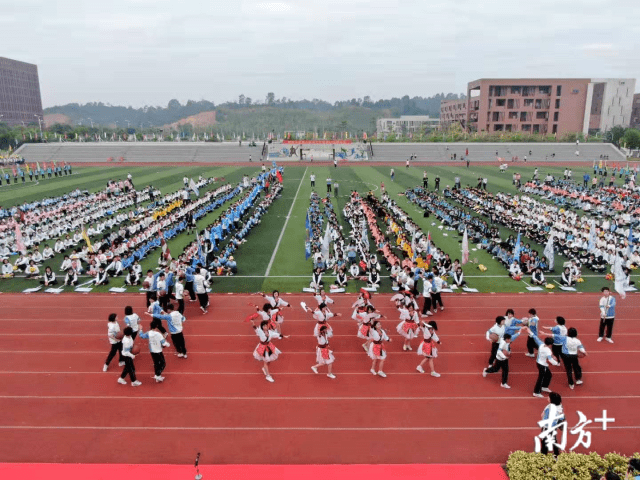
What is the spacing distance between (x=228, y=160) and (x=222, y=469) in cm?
5805

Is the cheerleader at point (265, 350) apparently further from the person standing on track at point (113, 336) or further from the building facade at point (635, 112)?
the building facade at point (635, 112)

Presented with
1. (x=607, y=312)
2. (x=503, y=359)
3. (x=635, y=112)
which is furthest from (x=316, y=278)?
(x=635, y=112)

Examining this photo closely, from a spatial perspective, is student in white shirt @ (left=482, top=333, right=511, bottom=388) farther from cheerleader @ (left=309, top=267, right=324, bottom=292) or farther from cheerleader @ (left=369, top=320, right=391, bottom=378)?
cheerleader @ (left=309, top=267, right=324, bottom=292)

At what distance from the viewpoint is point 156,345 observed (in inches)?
360

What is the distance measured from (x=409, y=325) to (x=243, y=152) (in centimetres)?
5904

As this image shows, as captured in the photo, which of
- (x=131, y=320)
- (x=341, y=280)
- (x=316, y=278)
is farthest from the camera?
(x=341, y=280)

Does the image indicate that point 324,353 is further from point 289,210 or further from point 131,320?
point 289,210

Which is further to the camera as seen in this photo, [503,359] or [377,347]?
[377,347]

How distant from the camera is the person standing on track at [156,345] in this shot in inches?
356

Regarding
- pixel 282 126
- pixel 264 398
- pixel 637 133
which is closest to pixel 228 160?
pixel 264 398

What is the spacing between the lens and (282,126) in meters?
154

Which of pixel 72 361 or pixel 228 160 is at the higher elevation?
pixel 228 160

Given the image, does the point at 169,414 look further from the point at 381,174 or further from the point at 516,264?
the point at 381,174

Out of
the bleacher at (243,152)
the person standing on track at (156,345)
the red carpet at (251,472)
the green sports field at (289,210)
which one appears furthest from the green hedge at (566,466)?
the bleacher at (243,152)
